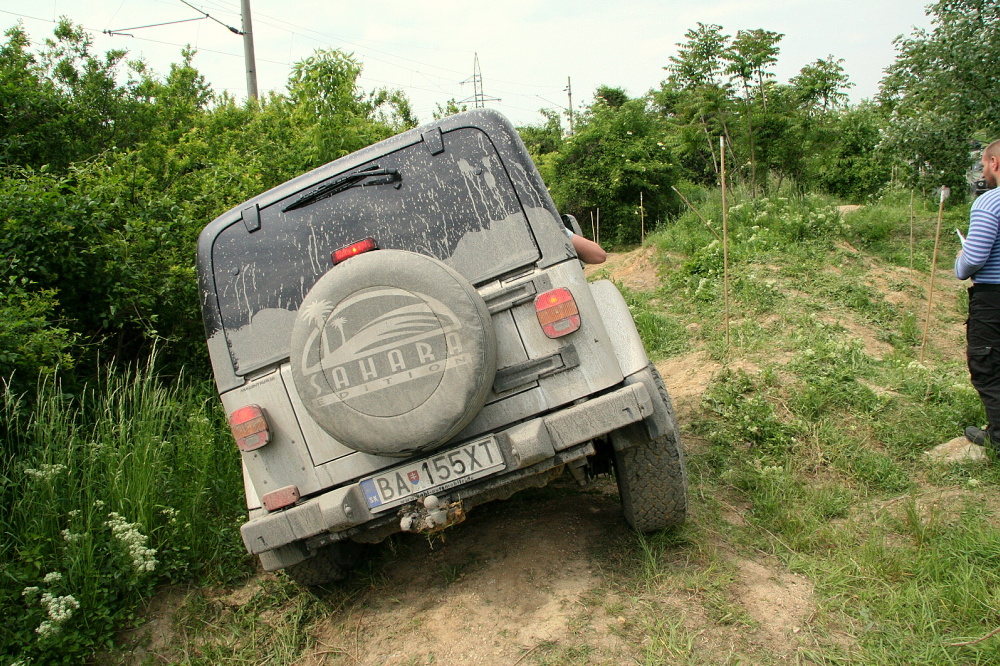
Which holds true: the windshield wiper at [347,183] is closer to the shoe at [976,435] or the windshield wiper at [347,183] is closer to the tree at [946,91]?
the shoe at [976,435]

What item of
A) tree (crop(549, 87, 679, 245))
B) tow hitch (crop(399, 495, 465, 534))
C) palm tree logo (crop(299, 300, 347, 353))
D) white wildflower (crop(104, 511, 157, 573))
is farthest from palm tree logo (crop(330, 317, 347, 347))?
tree (crop(549, 87, 679, 245))

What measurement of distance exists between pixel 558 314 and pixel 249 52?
38.6 ft

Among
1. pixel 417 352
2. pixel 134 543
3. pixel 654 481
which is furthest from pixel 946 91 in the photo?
pixel 134 543

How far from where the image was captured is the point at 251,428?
282 centimetres

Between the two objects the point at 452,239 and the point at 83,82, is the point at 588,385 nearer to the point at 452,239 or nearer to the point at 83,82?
the point at 452,239

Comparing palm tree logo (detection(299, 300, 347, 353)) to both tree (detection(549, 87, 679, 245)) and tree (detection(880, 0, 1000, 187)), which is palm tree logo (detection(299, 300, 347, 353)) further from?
tree (detection(549, 87, 679, 245))

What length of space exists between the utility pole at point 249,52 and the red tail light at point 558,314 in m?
10.5

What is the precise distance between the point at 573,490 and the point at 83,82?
570cm

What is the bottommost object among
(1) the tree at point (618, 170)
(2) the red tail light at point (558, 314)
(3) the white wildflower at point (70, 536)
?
(3) the white wildflower at point (70, 536)

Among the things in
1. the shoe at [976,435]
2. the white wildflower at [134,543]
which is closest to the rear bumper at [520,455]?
the white wildflower at [134,543]

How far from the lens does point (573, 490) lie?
12.9ft

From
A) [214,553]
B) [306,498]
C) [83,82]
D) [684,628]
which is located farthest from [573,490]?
[83,82]

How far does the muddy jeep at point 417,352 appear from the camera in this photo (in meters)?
2.53

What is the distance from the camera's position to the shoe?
367 cm
